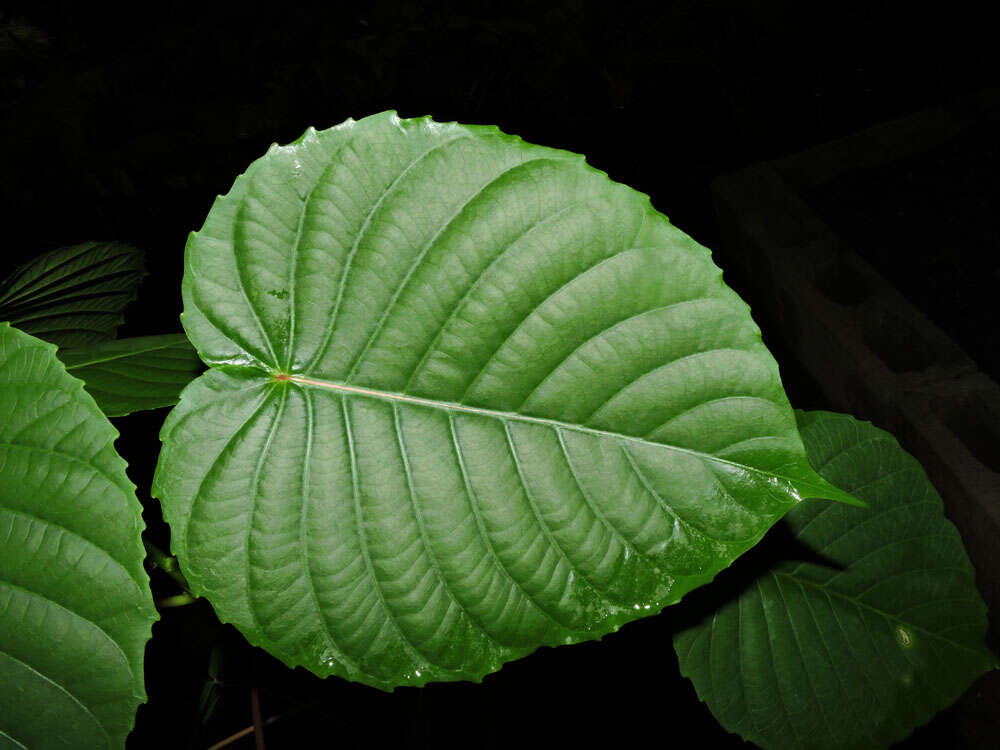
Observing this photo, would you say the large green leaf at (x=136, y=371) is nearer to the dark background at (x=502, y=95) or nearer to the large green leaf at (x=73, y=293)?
the large green leaf at (x=73, y=293)

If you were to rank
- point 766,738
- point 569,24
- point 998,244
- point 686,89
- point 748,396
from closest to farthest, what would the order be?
point 748,396 → point 766,738 → point 998,244 → point 569,24 → point 686,89

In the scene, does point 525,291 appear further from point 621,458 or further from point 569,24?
point 569,24

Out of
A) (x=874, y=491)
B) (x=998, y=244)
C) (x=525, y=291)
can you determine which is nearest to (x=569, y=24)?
(x=998, y=244)

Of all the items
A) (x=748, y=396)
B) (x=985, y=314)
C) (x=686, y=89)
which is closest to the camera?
(x=748, y=396)

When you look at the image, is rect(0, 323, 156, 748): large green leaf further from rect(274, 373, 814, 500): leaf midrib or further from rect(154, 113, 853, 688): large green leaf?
rect(274, 373, 814, 500): leaf midrib

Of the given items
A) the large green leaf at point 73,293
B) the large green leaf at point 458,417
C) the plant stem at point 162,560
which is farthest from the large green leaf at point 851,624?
the large green leaf at point 73,293

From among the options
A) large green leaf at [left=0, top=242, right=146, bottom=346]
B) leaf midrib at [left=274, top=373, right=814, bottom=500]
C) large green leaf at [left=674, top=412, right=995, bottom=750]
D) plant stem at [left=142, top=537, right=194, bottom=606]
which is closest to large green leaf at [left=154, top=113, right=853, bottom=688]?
leaf midrib at [left=274, top=373, right=814, bottom=500]
